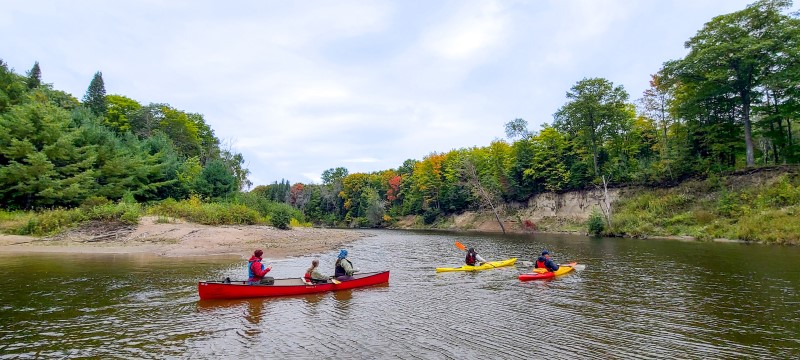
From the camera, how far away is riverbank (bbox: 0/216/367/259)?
27.1 meters

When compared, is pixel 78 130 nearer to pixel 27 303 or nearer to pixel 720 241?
pixel 27 303

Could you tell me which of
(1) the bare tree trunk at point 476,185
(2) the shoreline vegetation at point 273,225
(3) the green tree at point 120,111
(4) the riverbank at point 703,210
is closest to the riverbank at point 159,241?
(2) the shoreline vegetation at point 273,225

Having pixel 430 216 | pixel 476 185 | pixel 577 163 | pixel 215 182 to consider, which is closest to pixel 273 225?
pixel 215 182

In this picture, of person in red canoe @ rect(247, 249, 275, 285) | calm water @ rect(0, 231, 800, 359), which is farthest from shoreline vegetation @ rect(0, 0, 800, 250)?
person in red canoe @ rect(247, 249, 275, 285)

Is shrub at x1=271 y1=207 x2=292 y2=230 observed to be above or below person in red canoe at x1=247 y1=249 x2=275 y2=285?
above

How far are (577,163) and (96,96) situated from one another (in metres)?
74.3

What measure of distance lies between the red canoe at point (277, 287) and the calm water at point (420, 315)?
38cm

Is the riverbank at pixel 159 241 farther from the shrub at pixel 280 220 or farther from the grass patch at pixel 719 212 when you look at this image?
the grass patch at pixel 719 212

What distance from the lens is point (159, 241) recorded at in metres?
30.1

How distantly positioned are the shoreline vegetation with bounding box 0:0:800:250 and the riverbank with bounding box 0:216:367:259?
0.33 meters

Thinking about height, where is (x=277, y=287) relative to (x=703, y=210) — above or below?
below

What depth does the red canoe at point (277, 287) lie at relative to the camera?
46.1ft

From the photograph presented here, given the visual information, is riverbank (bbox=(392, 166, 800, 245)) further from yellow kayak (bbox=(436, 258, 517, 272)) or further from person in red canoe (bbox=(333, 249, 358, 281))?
person in red canoe (bbox=(333, 249, 358, 281))

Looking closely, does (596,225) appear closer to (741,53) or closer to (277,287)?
(741,53)
